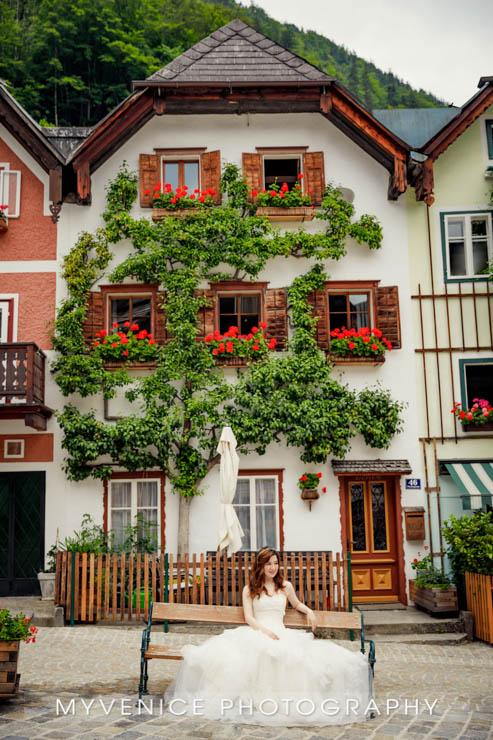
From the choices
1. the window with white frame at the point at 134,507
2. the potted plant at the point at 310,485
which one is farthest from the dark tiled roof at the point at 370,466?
the window with white frame at the point at 134,507

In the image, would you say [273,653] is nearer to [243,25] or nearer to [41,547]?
[41,547]

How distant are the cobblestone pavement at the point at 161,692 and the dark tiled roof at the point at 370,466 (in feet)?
11.7

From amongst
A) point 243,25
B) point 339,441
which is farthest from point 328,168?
point 339,441

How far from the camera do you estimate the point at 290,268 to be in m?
15.3

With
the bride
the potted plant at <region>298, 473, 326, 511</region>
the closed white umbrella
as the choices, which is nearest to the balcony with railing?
the closed white umbrella

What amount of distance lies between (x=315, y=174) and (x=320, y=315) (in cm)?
298

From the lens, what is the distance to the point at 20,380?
13.7 m

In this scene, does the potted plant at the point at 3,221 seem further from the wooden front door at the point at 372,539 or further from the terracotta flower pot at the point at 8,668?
the terracotta flower pot at the point at 8,668

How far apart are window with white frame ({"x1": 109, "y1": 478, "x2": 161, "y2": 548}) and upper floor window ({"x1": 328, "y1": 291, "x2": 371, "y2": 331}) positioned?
16.0 feet

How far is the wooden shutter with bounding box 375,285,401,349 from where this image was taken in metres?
15.0

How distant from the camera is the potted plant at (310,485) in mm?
14289

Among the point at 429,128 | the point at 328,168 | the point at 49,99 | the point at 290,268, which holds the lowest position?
Result: the point at 290,268

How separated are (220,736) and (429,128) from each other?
619 inches

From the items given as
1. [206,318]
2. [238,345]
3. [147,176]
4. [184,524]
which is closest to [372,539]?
[184,524]
